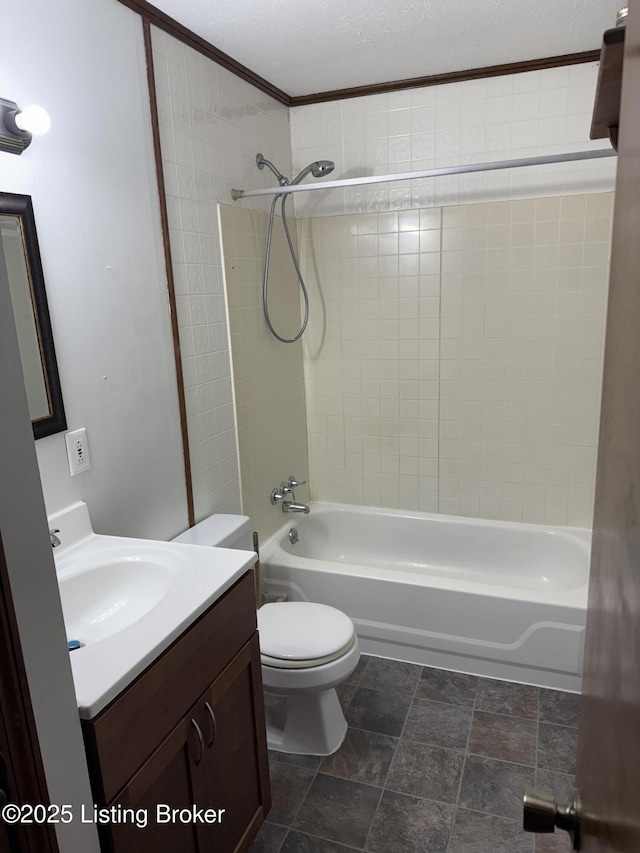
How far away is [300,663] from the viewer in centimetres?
194

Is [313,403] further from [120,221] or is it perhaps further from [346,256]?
[120,221]

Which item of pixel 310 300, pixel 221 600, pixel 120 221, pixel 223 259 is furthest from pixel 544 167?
pixel 221 600

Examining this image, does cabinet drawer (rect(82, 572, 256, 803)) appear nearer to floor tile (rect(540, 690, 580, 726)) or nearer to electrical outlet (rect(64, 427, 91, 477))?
electrical outlet (rect(64, 427, 91, 477))

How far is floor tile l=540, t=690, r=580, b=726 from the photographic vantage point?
2.18 metres

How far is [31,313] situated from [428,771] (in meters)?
1.86

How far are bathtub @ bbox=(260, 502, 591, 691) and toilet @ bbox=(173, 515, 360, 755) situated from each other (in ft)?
1.47

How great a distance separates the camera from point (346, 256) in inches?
118

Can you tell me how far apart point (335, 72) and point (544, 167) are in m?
1.00

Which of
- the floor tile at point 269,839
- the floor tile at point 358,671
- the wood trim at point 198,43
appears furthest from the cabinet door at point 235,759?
the wood trim at point 198,43

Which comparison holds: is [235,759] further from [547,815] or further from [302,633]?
[547,815]

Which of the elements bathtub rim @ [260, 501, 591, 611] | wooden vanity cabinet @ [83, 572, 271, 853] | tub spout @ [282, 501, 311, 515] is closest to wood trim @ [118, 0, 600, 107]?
wooden vanity cabinet @ [83, 572, 271, 853]

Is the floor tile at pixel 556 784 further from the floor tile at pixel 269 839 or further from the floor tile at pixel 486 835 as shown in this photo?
the floor tile at pixel 269 839

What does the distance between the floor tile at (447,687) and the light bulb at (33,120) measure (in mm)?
2274

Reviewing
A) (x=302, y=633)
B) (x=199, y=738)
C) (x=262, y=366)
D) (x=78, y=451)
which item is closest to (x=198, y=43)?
(x=262, y=366)
